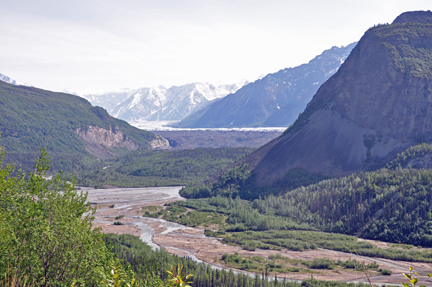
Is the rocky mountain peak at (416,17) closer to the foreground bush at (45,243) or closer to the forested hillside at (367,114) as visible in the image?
the forested hillside at (367,114)

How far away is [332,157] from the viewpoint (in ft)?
460

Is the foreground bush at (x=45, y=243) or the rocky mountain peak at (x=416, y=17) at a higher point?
the rocky mountain peak at (x=416, y=17)

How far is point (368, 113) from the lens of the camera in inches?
5719

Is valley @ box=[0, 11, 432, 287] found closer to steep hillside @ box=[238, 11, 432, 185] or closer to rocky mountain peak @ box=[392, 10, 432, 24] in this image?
steep hillside @ box=[238, 11, 432, 185]

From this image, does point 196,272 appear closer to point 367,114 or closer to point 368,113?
point 367,114

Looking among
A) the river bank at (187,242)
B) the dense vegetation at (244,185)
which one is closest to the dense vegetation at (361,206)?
the dense vegetation at (244,185)

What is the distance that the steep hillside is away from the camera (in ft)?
430

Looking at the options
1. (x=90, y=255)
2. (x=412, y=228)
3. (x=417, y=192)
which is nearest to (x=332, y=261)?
(x=412, y=228)

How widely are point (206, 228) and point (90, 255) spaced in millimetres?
82540

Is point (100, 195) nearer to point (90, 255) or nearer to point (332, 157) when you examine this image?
point (332, 157)

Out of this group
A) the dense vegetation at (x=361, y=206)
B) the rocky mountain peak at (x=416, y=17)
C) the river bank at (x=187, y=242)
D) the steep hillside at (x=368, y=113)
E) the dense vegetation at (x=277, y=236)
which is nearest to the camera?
the river bank at (x=187, y=242)

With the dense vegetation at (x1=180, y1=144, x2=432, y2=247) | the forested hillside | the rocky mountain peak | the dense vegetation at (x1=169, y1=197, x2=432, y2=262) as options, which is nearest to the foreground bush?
the dense vegetation at (x1=169, y1=197, x2=432, y2=262)

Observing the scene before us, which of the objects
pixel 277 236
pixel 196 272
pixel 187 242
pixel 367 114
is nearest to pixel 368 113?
pixel 367 114

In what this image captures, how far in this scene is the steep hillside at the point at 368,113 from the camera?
430 feet
